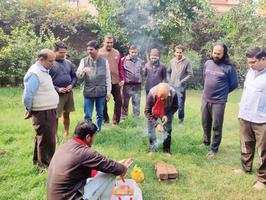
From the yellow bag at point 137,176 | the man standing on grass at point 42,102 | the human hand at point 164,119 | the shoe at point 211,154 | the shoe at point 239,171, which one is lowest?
the shoe at point 239,171

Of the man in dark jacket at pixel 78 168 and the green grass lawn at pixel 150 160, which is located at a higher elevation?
the man in dark jacket at pixel 78 168

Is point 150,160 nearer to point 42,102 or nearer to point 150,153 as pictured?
point 150,153

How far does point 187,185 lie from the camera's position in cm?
484

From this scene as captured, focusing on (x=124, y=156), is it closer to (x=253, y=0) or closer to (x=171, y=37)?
(x=171, y=37)

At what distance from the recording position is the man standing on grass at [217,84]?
5.71 meters

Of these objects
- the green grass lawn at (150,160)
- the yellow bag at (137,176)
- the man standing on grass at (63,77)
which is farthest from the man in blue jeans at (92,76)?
the yellow bag at (137,176)

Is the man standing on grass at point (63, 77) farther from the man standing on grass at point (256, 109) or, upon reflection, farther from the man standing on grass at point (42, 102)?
the man standing on grass at point (256, 109)

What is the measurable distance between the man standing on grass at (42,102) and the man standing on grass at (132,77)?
3.03 metres

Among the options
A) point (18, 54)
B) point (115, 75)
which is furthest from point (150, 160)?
point (18, 54)

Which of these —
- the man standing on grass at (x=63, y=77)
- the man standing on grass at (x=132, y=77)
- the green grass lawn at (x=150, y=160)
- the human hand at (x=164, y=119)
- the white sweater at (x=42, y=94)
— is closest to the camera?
the green grass lawn at (x=150, y=160)

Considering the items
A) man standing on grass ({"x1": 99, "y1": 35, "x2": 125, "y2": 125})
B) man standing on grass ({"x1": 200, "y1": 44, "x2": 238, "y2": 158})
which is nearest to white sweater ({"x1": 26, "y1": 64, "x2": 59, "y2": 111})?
man standing on grass ({"x1": 99, "y1": 35, "x2": 125, "y2": 125})

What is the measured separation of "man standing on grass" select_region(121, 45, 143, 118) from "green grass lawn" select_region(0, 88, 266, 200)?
20.5 inches

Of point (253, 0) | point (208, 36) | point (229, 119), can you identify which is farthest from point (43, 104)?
point (253, 0)

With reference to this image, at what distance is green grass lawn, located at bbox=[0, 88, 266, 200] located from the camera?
4578 millimetres
